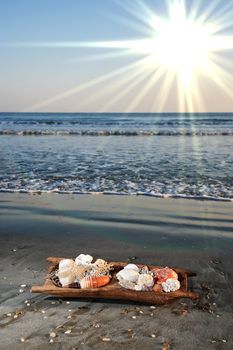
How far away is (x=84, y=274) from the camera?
513 cm

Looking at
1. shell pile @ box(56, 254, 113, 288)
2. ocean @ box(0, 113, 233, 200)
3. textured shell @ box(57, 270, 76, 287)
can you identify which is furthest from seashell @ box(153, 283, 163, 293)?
ocean @ box(0, 113, 233, 200)

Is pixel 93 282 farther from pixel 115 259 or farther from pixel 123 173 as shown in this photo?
pixel 123 173

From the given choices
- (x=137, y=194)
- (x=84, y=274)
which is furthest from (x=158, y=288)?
(x=137, y=194)

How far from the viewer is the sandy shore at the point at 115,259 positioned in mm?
4207

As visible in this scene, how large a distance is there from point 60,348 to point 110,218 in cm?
486

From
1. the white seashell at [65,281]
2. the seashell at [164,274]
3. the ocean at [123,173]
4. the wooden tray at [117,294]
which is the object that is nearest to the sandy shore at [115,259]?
the wooden tray at [117,294]

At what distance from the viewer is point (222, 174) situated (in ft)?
46.1

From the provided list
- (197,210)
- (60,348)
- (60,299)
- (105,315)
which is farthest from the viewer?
(197,210)

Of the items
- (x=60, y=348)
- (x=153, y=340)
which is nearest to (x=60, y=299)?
(x=60, y=348)

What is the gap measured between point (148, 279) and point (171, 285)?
28 centimetres

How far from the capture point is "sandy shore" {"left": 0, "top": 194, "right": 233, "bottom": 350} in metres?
4.21

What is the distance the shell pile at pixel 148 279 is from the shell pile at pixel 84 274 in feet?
0.71

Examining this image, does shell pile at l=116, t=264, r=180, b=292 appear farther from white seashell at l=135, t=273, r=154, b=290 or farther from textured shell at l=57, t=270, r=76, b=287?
textured shell at l=57, t=270, r=76, b=287

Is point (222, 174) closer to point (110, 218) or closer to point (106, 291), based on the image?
point (110, 218)
